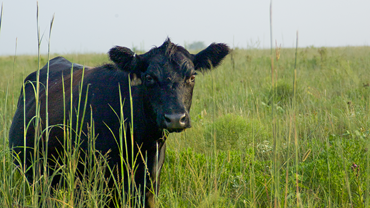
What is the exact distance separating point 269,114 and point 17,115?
12.8ft

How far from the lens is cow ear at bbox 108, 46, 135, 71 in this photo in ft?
9.98

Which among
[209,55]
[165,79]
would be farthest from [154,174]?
[209,55]

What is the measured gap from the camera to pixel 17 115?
3.96 meters

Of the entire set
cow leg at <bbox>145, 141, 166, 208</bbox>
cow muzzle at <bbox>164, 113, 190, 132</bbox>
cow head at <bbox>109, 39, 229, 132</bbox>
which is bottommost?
cow leg at <bbox>145, 141, 166, 208</bbox>

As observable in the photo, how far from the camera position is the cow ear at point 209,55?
11.4ft

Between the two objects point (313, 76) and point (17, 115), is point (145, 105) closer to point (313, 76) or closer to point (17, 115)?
point (17, 115)

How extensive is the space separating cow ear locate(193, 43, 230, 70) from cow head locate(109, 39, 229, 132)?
0.34ft

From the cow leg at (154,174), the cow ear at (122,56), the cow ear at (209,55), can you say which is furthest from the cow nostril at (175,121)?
the cow ear at (209,55)

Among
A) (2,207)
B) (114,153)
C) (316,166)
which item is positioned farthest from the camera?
(316,166)

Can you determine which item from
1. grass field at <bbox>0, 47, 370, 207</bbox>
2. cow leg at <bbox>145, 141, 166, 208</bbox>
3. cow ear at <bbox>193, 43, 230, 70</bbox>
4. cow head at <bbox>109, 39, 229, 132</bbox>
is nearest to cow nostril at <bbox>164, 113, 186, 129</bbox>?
cow head at <bbox>109, 39, 229, 132</bbox>

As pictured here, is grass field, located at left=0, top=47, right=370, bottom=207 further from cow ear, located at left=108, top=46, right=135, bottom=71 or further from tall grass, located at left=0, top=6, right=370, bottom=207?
cow ear, located at left=108, top=46, right=135, bottom=71

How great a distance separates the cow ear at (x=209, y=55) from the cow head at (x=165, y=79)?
10 centimetres

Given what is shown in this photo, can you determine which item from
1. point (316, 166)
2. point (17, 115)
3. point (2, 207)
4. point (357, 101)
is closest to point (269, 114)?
point (357, 101)

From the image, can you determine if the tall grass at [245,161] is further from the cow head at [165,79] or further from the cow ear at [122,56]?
the cow ear at [122,56]
